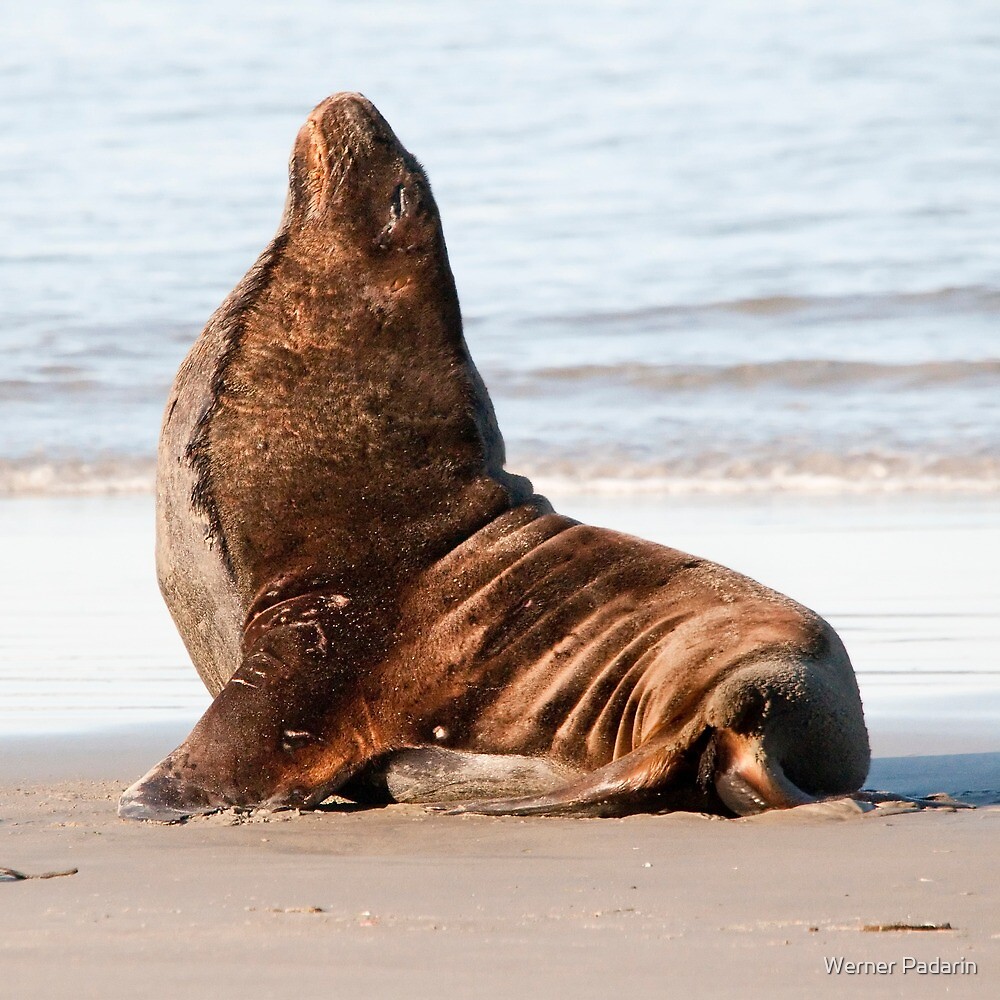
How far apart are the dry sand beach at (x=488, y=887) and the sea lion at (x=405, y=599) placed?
16cm

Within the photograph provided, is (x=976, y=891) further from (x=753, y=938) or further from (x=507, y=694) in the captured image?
(x=507, y=694)

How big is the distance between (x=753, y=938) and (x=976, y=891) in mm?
528

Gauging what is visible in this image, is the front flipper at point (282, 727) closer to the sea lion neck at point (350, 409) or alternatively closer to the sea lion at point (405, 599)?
the sea lion at point (405, 599)

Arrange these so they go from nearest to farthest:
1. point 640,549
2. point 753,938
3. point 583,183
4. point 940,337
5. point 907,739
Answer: point 753,938 → point 640,549 → point 907,739 → point 940,337 → point 583,183

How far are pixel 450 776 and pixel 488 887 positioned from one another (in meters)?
1.11

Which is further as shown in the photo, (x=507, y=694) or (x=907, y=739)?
(x=907, y=739)

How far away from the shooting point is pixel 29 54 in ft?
117

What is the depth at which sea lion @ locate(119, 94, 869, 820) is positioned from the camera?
13.4ft

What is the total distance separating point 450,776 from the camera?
4.34m

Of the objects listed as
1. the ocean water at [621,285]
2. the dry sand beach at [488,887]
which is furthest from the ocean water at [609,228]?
the dry sand beach at [488,887]

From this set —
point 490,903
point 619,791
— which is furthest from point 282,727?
point 490,903

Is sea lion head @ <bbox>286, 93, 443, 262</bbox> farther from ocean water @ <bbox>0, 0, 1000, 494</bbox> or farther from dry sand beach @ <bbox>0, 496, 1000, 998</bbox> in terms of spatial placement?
ocean water @ <bbox>0, 0, 1000, 494</bbox>

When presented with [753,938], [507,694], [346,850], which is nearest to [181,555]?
[507,694]

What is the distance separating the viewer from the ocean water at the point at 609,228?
1368cm
